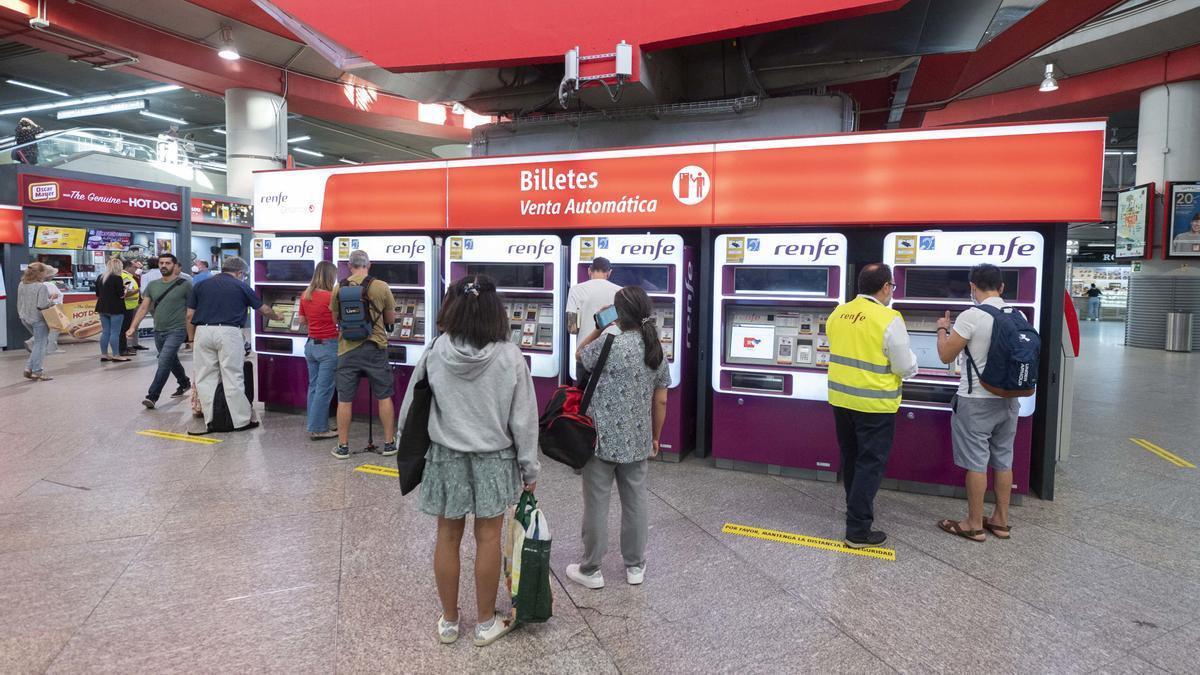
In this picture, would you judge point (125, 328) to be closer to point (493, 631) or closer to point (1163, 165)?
point (493, 631)

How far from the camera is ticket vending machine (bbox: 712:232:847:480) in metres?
4.75

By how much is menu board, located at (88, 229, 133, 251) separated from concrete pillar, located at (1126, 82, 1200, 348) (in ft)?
68.3

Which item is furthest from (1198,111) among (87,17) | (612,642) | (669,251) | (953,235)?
(87,17)

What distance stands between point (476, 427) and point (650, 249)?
2.98 m

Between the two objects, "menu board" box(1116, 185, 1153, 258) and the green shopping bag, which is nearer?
the green shopping bag

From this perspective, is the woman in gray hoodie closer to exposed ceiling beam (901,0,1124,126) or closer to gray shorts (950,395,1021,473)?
gray shorts (950,395,1021,473)

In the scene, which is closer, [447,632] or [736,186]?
[447,632]

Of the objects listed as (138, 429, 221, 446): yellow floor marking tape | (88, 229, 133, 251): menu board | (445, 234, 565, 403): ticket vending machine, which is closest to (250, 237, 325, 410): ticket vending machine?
(138, 429, 221, 446): yellow floor marking tape

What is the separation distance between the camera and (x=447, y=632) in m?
2.63

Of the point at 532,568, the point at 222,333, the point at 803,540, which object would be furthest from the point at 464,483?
the point at 222,333

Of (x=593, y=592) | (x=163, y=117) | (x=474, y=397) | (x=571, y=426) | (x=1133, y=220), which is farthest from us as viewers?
(x=163, y=117)

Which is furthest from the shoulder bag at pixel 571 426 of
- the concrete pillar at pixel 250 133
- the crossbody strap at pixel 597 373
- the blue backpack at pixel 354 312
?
the concrete pillar at pixel 250 133

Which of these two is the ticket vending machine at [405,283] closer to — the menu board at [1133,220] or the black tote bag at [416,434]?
the black tote bag at [416,434]

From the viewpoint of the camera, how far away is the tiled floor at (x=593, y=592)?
2.57 m
